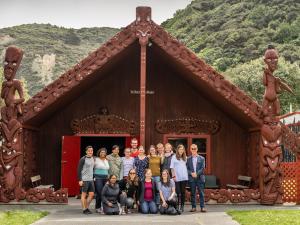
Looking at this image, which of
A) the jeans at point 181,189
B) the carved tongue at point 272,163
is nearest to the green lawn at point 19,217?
the jeans at point 181,189

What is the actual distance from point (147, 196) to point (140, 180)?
47cm

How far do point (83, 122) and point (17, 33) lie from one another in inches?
4076

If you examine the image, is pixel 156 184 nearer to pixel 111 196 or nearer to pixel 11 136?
pixel 111 196

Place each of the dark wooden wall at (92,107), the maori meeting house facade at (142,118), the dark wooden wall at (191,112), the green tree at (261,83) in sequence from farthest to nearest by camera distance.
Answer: the green tree at (261,83), the dark wooden wall at (191,112), the dark wooden wall at (92,107), the maori meeting house facade at (142,118)

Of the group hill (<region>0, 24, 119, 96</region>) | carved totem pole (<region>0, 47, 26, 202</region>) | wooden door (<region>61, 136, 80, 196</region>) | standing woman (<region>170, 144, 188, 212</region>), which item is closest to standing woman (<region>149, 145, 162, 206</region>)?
standing woman (<region>170, 144, 188, 212</region>)

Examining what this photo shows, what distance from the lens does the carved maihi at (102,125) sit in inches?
750

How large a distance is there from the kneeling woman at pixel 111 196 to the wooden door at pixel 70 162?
4.93 meters

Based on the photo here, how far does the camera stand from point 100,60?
54.7ft

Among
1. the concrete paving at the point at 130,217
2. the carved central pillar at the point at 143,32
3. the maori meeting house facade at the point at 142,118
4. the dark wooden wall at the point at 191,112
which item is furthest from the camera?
the dark wooden wall at the point at 191,112

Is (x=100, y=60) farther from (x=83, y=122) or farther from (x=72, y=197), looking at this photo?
(x=72, y=197)

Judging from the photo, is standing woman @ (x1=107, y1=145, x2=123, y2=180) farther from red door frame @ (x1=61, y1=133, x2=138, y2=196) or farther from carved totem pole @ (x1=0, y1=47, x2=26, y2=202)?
red door frame @ (x1=61, y1=133, x2=138, y2=196)

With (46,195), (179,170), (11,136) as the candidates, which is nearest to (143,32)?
(179,170)

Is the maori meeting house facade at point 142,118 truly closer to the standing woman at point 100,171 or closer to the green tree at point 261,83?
the standing woman at point 100,171

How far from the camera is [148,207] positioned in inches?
550
